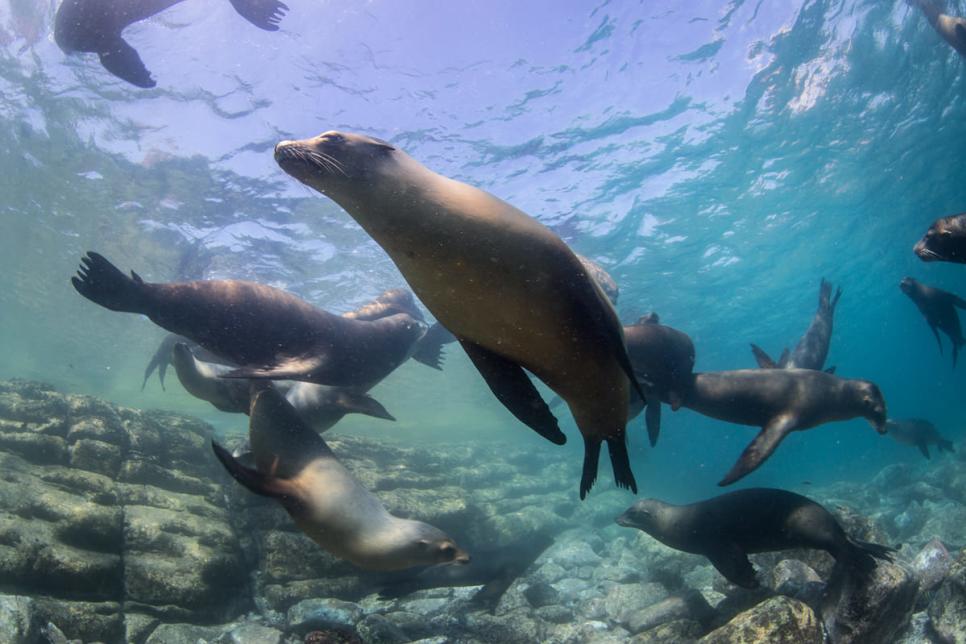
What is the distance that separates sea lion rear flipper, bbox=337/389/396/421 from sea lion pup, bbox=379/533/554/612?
2.30 meters

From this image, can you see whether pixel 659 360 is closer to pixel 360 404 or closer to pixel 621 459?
pixel 621 459

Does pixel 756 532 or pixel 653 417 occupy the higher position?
pixel 653 417

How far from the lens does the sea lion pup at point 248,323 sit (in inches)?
153

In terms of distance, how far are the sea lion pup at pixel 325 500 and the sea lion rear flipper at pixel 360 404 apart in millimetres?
764

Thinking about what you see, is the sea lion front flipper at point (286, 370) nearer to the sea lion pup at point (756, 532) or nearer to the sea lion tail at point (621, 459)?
the sea lion tail at point (621, 459)

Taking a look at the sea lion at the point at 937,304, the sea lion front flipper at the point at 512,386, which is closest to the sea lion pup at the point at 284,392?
the sea lion front flipper at the point at 512,386

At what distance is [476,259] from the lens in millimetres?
2195

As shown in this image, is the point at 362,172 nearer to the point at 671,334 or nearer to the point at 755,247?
the point at 671,334

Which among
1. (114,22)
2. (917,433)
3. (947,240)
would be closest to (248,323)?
(114,22)

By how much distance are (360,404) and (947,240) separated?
582cm

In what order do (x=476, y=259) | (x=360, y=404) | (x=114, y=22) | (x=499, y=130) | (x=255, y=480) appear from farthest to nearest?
(x=499, y=130) → (x=360, y=404) → (x=114, y=22) → (x=255, y=480) → (x=476, y=259)

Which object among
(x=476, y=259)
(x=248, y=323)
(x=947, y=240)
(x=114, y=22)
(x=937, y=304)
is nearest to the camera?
(x=476, y=259)

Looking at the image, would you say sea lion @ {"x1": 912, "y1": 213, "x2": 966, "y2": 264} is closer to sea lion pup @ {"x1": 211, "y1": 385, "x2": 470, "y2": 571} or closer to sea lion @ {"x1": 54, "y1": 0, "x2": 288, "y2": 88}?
sea lion pup @ {"x1": 211, "y1": 385, "x2": 470, "y2": 571}

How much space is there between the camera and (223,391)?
4961 millimetres
